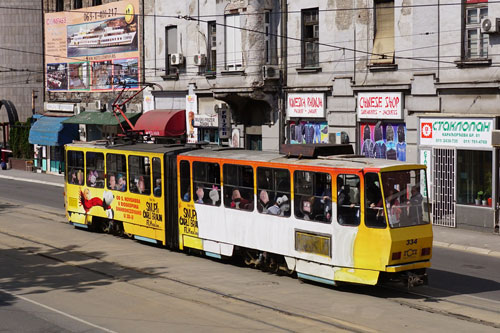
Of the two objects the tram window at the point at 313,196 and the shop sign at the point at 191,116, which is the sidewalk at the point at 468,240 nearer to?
the tram window at the point at 313,196

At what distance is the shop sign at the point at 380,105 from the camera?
2822cm

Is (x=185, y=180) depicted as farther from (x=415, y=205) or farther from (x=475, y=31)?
(x=475, y=31)

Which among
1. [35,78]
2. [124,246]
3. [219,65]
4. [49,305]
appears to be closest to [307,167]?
[49,305]

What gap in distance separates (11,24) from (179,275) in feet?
142

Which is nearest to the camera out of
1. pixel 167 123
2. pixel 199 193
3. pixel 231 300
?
pixel 231 300

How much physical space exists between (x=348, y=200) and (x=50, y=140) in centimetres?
3455

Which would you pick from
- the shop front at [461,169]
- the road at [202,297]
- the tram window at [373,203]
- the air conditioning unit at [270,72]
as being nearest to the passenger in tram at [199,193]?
the road at [202,297]

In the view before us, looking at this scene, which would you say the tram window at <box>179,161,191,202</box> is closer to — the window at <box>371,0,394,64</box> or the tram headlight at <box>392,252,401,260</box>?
the tram headlight at <box>392,252,401,260</box>

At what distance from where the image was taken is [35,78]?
55094 mm

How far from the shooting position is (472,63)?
25.8 metres

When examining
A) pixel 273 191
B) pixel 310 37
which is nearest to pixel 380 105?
pixel 310 37

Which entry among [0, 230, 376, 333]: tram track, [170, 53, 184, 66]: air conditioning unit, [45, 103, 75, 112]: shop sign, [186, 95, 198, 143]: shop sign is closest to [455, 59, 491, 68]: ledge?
[0, 230, 376, 333]: tram track

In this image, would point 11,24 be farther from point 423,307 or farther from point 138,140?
point 423,307

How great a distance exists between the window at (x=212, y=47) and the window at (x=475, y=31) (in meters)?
13.5
